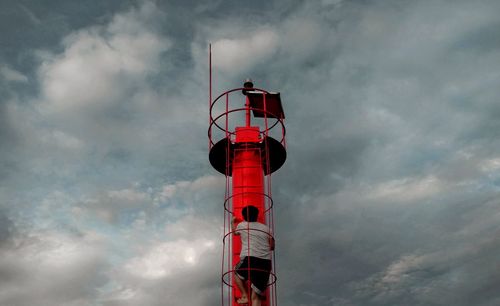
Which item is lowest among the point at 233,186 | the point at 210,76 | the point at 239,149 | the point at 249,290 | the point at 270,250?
the point at 249,290

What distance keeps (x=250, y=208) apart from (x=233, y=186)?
156 cm

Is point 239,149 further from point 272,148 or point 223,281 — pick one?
point 223,281

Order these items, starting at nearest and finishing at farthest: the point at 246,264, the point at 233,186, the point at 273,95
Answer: the point at 246,264
the point at 233,186
the point at 273,95

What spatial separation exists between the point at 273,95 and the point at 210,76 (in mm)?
2293

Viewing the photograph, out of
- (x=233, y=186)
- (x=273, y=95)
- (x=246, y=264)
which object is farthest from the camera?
(x=273, y=95)

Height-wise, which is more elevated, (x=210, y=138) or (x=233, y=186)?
(x=210, y=138)

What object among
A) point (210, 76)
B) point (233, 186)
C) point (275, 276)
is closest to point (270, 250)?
point (275, 276)

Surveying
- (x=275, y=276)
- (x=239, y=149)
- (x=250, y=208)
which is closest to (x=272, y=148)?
(x=239, y=149)

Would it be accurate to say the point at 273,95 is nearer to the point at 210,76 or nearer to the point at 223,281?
the point at 210,76

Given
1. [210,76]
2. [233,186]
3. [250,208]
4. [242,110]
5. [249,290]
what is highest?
[210,76]

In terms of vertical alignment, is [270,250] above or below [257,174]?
below

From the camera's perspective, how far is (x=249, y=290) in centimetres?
1521

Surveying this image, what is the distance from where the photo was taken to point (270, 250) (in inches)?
615

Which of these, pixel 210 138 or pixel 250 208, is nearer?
pixel 250 208
